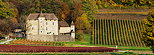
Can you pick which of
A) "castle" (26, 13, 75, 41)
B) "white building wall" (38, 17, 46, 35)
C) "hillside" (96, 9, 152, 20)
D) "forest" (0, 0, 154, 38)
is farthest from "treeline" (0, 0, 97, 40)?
"white building wall" (38, 17, 46, 35)

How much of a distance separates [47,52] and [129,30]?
167ft

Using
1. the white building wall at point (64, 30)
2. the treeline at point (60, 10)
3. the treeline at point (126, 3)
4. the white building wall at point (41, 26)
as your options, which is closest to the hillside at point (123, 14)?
the treeline at point (126, 3)

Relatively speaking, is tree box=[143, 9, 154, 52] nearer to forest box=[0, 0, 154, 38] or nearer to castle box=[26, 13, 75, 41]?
castle box=[26, 13, 75, 41]

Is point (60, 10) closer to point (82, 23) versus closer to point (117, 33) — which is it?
point (82, 23)

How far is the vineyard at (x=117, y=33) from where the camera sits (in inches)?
3489

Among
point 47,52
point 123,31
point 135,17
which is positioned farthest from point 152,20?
point 135,17

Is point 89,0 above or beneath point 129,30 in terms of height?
above

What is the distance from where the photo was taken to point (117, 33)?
98688 mm

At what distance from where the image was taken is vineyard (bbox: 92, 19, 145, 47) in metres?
88.6

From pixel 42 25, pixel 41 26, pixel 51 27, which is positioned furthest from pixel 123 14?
pixel 41 26

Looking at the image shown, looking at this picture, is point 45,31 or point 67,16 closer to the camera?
point 45,31

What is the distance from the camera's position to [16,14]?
404ft

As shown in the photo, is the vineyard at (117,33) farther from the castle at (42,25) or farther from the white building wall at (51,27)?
the white building wall at (51,27)

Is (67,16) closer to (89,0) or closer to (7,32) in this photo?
(89,0)
